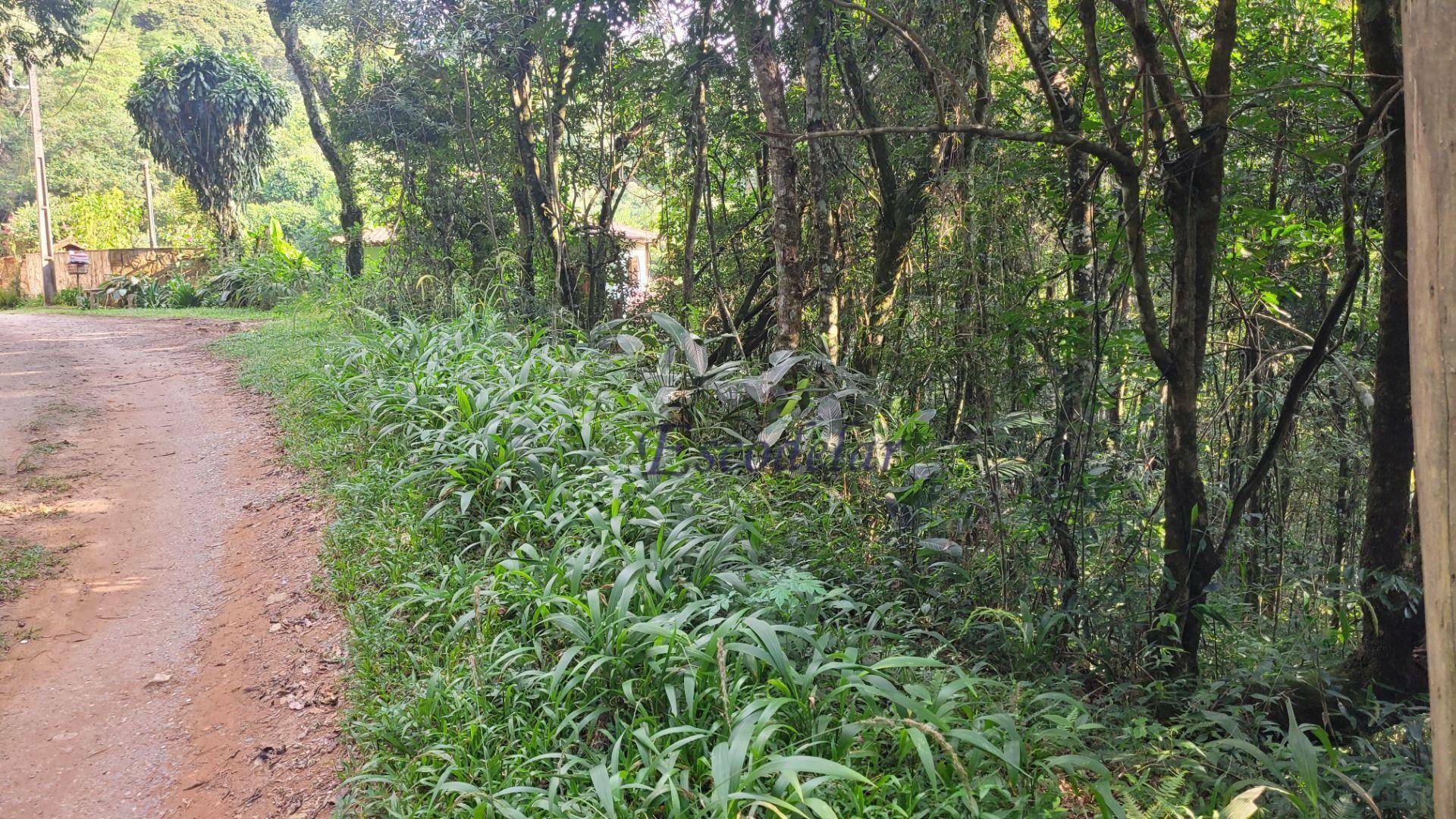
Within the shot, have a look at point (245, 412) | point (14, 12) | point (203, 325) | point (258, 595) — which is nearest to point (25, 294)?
point (14, 12)

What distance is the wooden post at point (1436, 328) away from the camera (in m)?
1.46

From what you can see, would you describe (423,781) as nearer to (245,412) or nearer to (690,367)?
(690,367)

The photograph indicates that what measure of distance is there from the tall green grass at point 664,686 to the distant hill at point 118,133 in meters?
25.0

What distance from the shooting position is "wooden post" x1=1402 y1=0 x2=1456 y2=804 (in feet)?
4.78

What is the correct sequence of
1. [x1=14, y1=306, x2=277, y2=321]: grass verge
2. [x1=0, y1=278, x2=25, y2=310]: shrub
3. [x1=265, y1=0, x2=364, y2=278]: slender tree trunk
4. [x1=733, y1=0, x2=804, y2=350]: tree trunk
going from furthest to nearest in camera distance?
[x1=0, y1=278, x2=25, y2=310]: shrub → [x1=14, y1=306, x2=277, y2=321]: grass verge → [x1=265, y1=0, x2=364, y2=278]: slender tree trunk → [x1=733, y1=0, x2=804, y2=350]: tree trunk

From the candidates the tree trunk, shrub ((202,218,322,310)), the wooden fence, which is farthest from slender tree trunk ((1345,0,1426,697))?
the wooden fence

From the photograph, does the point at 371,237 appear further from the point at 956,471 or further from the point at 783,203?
the point at 956,471

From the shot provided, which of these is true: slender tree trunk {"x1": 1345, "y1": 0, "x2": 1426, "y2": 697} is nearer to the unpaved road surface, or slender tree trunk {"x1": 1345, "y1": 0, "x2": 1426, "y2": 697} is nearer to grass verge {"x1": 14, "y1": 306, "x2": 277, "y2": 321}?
the unpaved road surface

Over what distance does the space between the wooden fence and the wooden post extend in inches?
826

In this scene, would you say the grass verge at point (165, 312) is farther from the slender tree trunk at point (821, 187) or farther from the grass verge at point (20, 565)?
the slender tree trunk at point (821, 187)

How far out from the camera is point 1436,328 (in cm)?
148

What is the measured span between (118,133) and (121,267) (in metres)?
17.2

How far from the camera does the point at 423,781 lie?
271 cm

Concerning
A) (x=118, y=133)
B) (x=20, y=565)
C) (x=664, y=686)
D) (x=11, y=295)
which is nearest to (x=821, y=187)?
(x=664, y=686)
